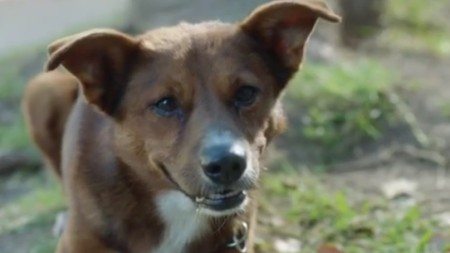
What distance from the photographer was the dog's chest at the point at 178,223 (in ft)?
17.0

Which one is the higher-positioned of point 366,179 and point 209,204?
point 209,204

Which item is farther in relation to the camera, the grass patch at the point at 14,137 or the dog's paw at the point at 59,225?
the grass patch at the point at 14,137

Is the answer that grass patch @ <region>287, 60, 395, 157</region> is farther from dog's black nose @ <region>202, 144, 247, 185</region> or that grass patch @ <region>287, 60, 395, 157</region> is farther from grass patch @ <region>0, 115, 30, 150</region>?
dog's black nose @ <region>202, 144, 247, 185</region>

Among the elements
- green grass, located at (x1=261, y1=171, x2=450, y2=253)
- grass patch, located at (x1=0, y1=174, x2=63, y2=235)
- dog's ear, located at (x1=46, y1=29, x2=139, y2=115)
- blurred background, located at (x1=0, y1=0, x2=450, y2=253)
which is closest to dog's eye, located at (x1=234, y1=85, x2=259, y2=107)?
dog's ear, located at (x1=46, y1=29, x2=139, y2=115)

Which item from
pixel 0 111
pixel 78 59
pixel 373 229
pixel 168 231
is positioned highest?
pixel 78 59

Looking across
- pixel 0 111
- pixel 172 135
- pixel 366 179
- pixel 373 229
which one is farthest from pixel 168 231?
pixel 0 111

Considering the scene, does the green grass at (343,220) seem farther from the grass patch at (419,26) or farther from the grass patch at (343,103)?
the grass patch at (419,26)

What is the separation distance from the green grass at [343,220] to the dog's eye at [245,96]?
120 cm

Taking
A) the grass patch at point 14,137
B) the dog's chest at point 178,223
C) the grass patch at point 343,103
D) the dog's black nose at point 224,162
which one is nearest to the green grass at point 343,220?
the grass patch at point 343,103

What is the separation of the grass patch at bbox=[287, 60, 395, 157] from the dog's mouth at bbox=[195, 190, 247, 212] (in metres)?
2.18

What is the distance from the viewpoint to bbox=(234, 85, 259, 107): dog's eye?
4.96 metres

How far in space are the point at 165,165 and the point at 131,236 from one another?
0.40m

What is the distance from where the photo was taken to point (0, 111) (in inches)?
320

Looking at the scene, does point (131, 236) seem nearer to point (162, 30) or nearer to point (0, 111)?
point (162, 30)
